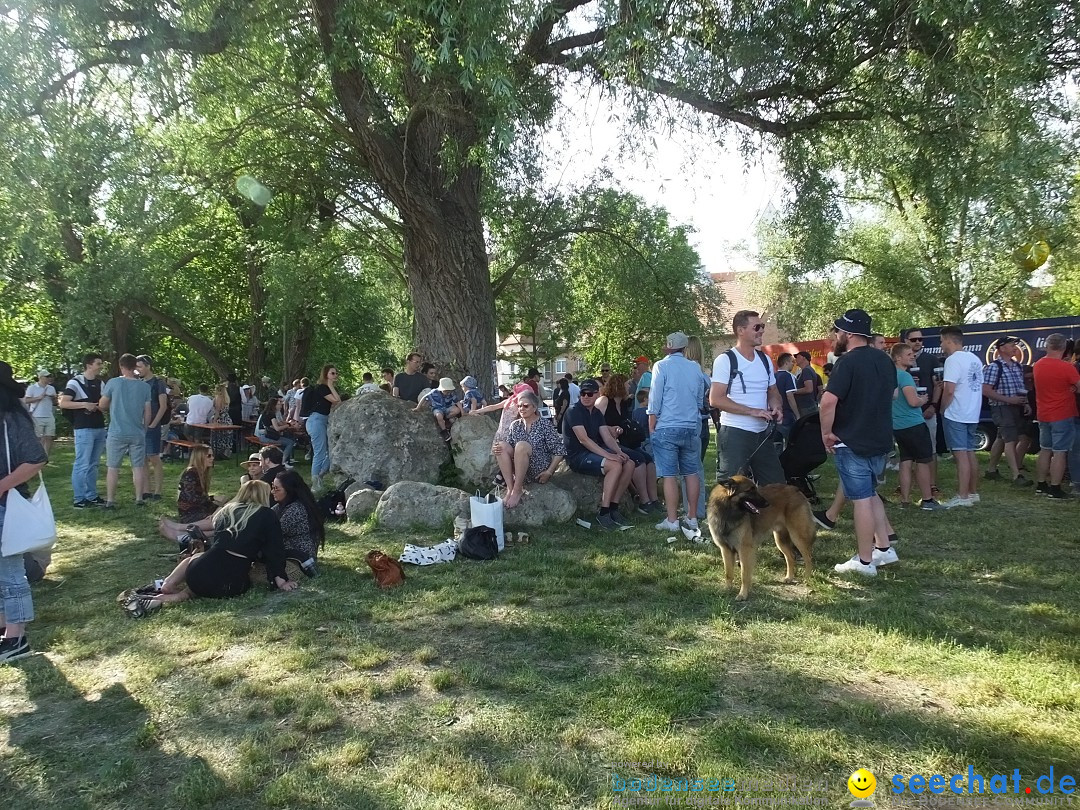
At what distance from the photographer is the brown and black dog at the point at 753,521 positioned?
5.25 metres

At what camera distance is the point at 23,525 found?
4.40 metres

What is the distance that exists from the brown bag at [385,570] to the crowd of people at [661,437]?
2.04 ft

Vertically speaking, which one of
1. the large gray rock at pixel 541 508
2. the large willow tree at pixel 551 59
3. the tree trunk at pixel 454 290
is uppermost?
the large willow tree at pixel 551 59

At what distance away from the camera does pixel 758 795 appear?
2.80 m

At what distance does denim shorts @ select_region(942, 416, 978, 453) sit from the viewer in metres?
8.03

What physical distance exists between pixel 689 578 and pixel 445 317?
6943 mm

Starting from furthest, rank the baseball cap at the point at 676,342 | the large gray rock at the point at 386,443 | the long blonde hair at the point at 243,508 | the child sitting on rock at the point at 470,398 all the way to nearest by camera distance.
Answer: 1. the child sitting on rock at the point at 470,398
2. the large gray rock at the point at 386,443
3. the baseball cap at the point at 676,342
4. the long blonde hair at the point at 243,508

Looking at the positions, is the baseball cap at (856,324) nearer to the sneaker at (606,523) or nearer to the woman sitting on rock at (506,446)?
the sneaker at (606,523)

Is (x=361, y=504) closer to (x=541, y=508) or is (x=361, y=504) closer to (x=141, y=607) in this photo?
(x=541, y=508)

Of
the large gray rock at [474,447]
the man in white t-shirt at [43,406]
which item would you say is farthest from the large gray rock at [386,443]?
the man in white t-shirt at [43,406]

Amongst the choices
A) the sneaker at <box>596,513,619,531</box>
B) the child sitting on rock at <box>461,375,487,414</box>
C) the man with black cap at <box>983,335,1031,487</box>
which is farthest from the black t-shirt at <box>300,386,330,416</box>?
the man with black cap at <box>983,335,1031,487</box>

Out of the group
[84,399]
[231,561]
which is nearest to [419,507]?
[231,561]

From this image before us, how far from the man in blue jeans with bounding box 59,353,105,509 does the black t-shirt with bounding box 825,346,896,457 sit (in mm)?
8911

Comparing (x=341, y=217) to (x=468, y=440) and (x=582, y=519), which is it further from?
(x=582, y=519)
